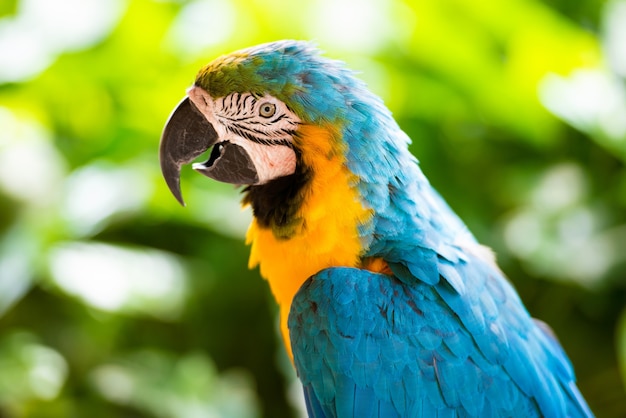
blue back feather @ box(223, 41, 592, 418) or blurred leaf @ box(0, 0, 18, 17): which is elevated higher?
blue back feather @ box(223, 41, 592, 418)

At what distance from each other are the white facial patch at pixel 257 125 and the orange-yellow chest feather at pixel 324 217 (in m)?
0.03

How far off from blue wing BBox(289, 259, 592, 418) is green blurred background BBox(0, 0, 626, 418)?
2.05ft

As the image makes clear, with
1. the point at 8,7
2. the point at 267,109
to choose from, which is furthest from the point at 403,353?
the point at 8,7

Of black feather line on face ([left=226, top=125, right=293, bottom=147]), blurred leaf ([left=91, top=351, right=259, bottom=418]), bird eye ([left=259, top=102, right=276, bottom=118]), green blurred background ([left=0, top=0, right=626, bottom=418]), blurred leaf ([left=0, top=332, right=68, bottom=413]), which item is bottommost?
blurred leaf ([left=0, top=332, right=68, bottom=413])

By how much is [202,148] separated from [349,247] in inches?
10.1

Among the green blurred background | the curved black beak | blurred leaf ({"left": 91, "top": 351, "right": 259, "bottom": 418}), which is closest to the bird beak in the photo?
the curved black beak

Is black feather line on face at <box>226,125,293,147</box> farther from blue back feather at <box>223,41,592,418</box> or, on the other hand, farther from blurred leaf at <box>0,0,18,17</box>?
blurred leaf at <box>0,0,18,17</box>

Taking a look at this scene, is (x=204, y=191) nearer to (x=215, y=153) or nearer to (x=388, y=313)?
(x=215, y=153)

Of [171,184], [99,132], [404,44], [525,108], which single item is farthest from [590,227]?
[99,132]

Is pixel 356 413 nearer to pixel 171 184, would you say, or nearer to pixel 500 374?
pixel 500 374

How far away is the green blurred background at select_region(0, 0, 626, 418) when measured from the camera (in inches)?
62.2

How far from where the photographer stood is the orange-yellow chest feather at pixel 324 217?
93 cm

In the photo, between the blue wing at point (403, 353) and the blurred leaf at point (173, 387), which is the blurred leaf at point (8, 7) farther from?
the blue wing at point (403, 353)

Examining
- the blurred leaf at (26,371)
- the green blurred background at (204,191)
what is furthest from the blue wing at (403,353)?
the blurred leaf at (26,371)
